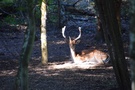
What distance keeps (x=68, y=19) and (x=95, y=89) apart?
50.6 ft

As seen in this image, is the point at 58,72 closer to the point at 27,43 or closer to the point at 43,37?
the point at 43,37

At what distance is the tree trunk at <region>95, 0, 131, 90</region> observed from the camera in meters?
7.39

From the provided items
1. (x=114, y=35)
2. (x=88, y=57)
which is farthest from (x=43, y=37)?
(x=114, y=35)

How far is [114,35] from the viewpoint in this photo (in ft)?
24.8

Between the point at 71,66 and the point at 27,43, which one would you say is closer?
the point at 27,43

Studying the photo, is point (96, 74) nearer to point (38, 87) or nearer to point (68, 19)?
point (38, 87)

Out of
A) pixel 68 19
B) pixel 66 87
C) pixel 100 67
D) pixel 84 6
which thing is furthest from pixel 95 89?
pixel 84 6

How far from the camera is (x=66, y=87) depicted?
959 cm

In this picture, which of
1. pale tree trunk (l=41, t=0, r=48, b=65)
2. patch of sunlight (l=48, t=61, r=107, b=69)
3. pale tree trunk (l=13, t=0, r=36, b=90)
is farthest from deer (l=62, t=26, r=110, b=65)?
pale tree trunk (l=13, t=0, r=36, b=90)

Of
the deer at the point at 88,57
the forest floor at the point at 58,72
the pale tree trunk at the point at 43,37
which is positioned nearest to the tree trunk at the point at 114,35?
the forest floor at the point at 58,72

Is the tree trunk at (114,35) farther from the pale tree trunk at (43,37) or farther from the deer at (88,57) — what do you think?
the pale tree trunk at (43,37)

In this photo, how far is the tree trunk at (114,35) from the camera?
291 inches

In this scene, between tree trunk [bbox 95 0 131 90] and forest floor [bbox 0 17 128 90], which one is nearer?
tree trunk [bbox 95 0 131 90]

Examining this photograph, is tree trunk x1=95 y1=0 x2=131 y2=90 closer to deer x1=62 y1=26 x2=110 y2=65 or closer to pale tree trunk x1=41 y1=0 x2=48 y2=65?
deer x1=62 y1=26 x2=110 y2=65
